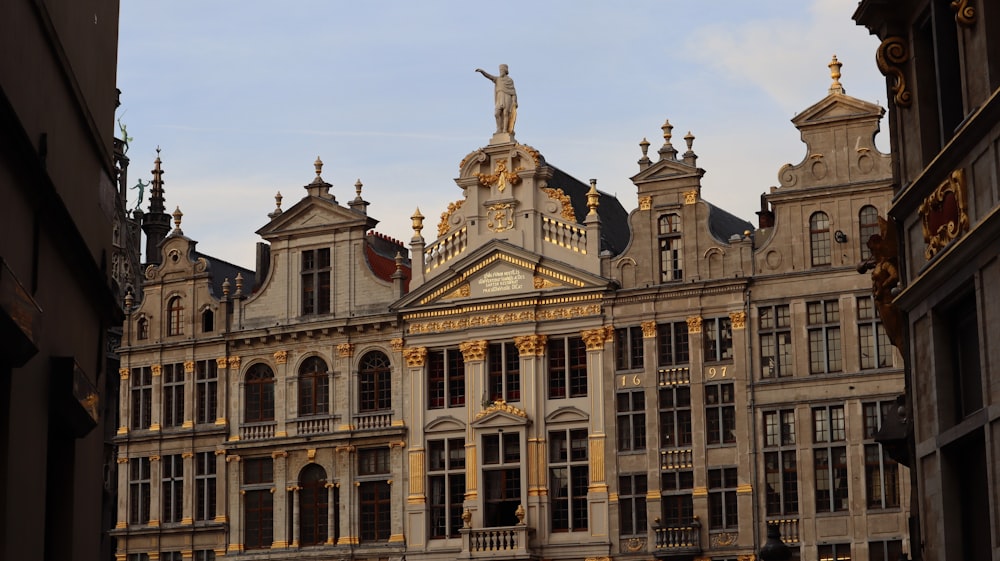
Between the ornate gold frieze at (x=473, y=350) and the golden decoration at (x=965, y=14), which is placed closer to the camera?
the golden decoration at (x=965, y=14)

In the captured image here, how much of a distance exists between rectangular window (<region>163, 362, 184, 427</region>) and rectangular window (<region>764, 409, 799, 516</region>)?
61.9 feet

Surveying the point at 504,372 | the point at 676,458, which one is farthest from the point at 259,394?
the point at 676,458

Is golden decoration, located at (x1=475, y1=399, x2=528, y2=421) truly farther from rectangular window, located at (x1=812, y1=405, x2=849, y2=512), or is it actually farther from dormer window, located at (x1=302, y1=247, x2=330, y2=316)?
rectangular window, located at (x1=812, y1=405, x2=849, y2=512)

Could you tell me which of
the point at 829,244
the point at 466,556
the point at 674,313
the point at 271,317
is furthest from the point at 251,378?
the point at 829,244

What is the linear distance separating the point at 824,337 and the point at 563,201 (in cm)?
864

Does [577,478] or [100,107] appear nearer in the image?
[100,107]

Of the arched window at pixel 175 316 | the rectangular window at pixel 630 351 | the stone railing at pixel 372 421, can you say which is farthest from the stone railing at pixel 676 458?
the arched window at pixel 175 316

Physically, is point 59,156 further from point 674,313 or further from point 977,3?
point 674,313

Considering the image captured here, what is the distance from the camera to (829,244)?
153 ft

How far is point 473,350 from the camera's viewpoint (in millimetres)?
50156

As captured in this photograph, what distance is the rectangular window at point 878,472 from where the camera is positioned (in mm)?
44469

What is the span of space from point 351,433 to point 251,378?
4.35m

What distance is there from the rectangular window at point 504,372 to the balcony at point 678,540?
579cm

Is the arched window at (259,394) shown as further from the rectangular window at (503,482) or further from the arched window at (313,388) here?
the rectangular window at (503,482)
